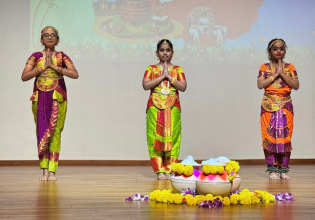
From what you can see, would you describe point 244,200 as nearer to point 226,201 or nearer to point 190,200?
point 226,201

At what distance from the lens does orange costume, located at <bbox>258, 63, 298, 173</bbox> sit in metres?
5.06

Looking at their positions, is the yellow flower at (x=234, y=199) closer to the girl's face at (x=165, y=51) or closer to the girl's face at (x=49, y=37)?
the girl's face at (x=165, y=51)

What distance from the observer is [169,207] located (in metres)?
2.79

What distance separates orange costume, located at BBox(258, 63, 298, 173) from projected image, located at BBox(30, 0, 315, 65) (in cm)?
227

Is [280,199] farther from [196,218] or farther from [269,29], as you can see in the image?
[269,29]

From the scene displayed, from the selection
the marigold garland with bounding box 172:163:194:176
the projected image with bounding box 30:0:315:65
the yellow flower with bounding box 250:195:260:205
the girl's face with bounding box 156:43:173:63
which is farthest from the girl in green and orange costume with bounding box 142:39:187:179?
the projected image with bounding box 30:0:315:65

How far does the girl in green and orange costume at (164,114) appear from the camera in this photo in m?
5.01

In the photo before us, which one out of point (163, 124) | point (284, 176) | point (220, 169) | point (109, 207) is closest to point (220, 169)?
point (220, 169)

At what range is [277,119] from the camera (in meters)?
5.06

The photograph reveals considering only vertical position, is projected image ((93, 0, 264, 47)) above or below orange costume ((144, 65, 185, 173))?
above

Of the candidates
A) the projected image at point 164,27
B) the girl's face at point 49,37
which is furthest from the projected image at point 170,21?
the girl's face at point 49,37

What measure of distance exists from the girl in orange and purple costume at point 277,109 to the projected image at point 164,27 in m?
2.25

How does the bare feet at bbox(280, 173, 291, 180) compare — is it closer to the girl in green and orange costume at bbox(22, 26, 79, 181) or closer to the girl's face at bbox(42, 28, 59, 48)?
the girl in green and orange costume at bbox(22, 26, 79, 181)

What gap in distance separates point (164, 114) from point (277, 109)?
1.13m
